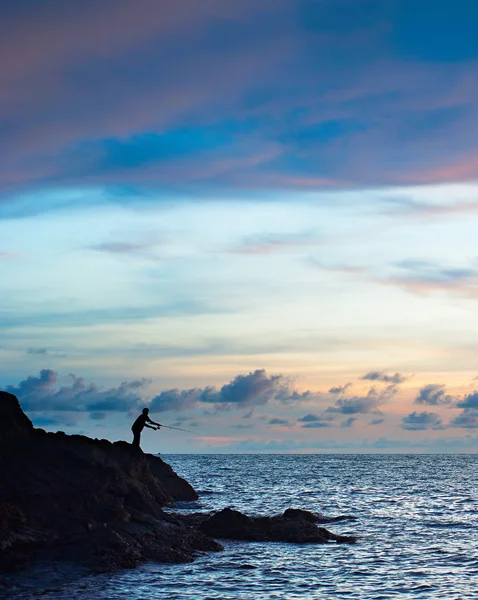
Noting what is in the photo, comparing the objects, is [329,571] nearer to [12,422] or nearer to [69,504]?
[69,504]

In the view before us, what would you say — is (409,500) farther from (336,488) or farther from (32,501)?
(32,501)

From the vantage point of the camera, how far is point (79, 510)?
31.4 m

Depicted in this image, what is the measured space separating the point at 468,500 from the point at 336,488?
1803cm

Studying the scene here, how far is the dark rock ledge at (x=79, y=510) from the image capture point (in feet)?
94.9

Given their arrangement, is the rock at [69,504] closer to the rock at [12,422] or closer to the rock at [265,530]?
the rock at [12,422]

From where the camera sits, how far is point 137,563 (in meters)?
30.3

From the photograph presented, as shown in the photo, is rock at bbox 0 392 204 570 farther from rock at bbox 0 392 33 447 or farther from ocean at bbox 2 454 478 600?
ocean at bbox 2 454 478 600

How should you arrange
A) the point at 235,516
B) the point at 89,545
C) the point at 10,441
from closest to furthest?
Answer: the point at 89,545
the point at 10,441
the point at 235,516

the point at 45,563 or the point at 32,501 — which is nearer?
the point at 45,563

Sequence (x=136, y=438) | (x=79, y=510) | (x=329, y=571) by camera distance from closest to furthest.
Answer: (x=79, y=510) < (x=329, y=571) < (x=136, y=438)

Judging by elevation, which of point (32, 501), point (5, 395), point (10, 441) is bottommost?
point (32, 501)

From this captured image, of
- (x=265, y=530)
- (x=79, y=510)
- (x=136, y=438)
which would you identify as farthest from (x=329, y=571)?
(x=136, y=438)

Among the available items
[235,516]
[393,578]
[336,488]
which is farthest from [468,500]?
[393,578]

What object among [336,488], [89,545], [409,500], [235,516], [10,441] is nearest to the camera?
[89,545]
